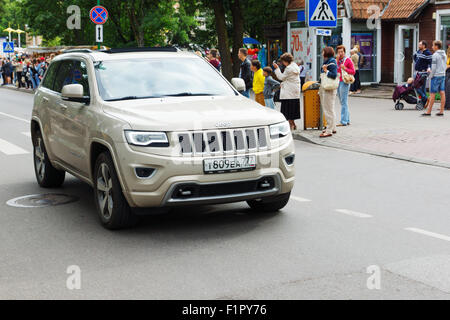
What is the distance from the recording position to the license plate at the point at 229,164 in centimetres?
671

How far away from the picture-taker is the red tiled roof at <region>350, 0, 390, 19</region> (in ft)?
101

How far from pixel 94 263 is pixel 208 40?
48.2 metres

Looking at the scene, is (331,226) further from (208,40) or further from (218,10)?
(208,40)

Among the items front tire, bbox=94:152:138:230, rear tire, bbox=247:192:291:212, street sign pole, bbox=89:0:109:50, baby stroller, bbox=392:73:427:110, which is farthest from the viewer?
street sign pole, bbox=89:0:109:50

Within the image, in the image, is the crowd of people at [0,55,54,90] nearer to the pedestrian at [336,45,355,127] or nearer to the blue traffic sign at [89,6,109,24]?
the blue traffic sign at [89,6,109,24]

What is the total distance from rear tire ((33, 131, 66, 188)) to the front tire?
7.60ft

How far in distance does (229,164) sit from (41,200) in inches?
122

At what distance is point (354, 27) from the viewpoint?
31203mm

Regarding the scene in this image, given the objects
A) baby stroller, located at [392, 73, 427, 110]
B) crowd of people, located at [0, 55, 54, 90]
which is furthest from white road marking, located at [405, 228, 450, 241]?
crowd of people, located at [0, 55, 54, 90]

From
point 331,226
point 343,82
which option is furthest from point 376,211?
point 343,82

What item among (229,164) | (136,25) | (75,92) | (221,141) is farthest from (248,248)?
(136,25)

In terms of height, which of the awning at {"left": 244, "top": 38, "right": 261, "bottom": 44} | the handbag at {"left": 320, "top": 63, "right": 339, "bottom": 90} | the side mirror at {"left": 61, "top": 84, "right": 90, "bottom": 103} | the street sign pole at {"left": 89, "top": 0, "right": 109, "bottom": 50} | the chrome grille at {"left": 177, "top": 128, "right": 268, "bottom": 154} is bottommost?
the chrome grille at {"left": 177, "top": 128, "right": 268, "bottom": 154}

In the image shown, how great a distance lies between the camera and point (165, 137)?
6.70 metres

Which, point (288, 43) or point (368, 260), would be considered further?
point (288, 43)
